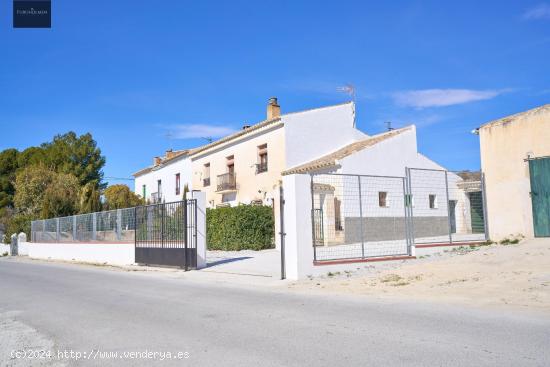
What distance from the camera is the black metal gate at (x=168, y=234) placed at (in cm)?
1647

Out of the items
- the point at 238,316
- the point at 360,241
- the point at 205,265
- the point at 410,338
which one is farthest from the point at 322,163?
the point at 410,338

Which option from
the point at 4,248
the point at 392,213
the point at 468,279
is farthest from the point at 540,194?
the point at 4,248

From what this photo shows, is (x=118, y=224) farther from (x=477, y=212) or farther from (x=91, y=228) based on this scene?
(x=477, y=212)

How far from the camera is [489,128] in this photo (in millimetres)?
15469

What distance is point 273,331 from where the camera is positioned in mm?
6438

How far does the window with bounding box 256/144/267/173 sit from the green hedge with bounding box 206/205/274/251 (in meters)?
6.93

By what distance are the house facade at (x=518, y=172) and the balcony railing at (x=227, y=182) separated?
63.9ft

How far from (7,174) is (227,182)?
90.6 feet

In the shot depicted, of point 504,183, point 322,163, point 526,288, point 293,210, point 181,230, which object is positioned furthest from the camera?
point 322,163

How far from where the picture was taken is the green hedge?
23000 mm

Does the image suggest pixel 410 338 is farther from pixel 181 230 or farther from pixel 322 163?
pixel 322 163

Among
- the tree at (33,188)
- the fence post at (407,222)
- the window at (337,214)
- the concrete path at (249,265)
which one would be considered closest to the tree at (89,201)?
the tree at (33,188)

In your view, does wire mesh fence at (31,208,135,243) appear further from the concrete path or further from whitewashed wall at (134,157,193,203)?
whitewashed wall at (134,157,193,203)

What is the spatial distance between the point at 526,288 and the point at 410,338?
4260mm
